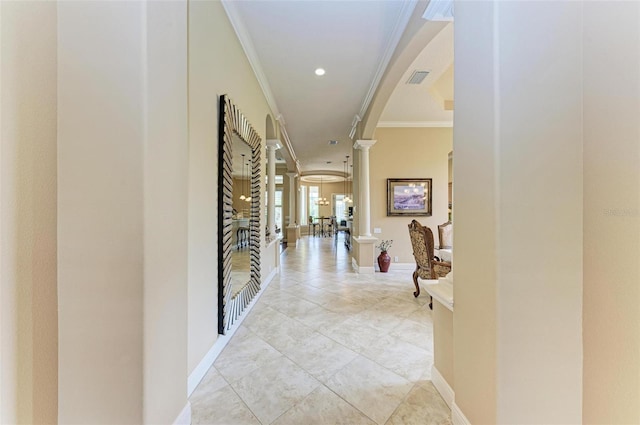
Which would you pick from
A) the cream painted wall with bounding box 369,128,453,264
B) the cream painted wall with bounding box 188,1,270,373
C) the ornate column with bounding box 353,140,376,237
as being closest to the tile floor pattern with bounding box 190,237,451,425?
the cream painted wall with bounding box 188,1,270,373

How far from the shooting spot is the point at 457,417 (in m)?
1.40

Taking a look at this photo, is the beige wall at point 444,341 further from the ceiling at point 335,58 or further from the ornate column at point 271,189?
the ornate column at point 271,189

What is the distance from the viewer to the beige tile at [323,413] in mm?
1483

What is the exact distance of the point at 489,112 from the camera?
113 cm

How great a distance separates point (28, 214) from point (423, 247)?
3622 mm

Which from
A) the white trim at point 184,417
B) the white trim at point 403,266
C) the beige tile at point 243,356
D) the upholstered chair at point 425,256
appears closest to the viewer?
Result: the white trim at point 184,417

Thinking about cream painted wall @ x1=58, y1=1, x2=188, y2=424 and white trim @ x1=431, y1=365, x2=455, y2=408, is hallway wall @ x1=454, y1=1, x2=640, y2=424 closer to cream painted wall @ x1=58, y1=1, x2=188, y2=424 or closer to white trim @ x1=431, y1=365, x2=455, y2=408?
white trim @ x1=431, y1=365, x2=455, y2=408

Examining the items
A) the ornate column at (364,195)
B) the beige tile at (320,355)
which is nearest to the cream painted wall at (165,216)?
the beige tile at (320,355)

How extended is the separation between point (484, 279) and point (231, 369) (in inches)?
75.3

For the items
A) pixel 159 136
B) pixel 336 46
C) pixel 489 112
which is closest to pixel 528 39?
pixel 489 112

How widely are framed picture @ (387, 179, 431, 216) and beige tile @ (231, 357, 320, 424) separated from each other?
4.22 meters

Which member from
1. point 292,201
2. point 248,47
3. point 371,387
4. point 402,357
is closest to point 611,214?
point 371,387

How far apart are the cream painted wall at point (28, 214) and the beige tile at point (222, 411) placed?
751 millimetres

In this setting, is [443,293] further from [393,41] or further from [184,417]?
[393,41]
